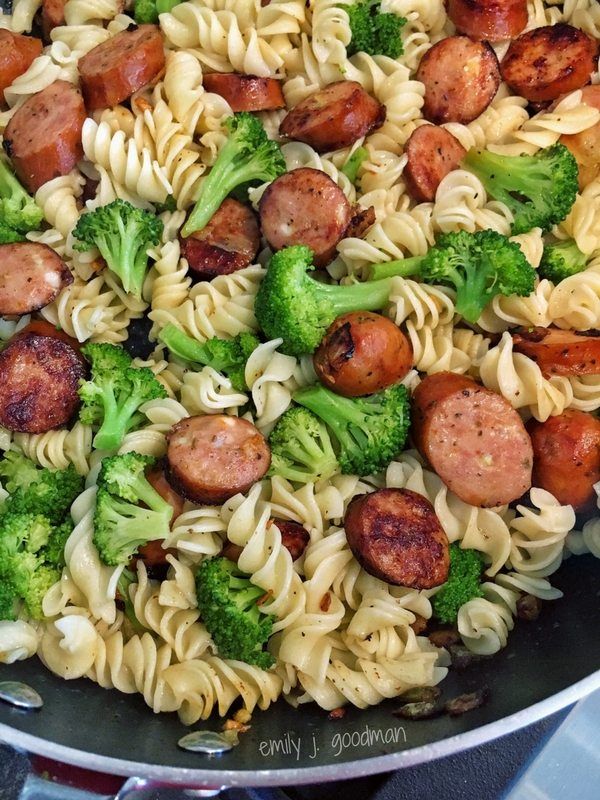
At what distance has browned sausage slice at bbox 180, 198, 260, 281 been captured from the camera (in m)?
3.69

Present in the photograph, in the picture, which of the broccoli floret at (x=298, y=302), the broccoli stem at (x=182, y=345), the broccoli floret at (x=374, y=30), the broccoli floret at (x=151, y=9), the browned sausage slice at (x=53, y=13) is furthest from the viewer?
the browned sausage slice at (x=53, y=13)

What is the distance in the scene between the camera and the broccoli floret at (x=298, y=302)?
3.27 m

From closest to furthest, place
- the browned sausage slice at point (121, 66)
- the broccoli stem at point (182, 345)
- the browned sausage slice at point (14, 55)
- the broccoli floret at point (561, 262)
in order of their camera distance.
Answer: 1. the broccoli stem at point (182, 345)
2. the broccoli floret at point (561, 262)
3. the browned sausage slice at point (121, 66)
4. the browned sausage slice at point (14, 55)

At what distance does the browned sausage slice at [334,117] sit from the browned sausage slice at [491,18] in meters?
0.64

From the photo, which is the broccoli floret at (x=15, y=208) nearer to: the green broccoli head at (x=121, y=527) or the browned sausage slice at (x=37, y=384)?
the browned sausage slice at (x=37, y=384)

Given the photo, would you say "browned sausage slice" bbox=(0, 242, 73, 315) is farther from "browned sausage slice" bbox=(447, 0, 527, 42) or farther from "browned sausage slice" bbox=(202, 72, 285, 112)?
"browned sausage slice" bbox=(447, 0, 527, 42)

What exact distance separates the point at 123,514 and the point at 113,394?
0.58 meters

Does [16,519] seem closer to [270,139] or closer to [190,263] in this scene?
[190,263]

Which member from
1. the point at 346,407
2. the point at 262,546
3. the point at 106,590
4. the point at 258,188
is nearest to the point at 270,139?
the point at 258,188

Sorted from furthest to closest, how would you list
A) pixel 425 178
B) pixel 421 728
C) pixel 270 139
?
pixel 270 139 < pixel 425 178 < pixel 421 728

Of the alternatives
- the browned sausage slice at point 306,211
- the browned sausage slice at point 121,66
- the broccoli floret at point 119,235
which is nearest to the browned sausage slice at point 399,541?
the browned sausage slice at point 306,211

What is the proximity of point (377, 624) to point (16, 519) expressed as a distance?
1.63m

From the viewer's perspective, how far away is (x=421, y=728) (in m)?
2.96

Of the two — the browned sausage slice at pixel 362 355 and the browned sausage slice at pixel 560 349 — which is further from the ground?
the browned sausage slice at pixel 362 355
